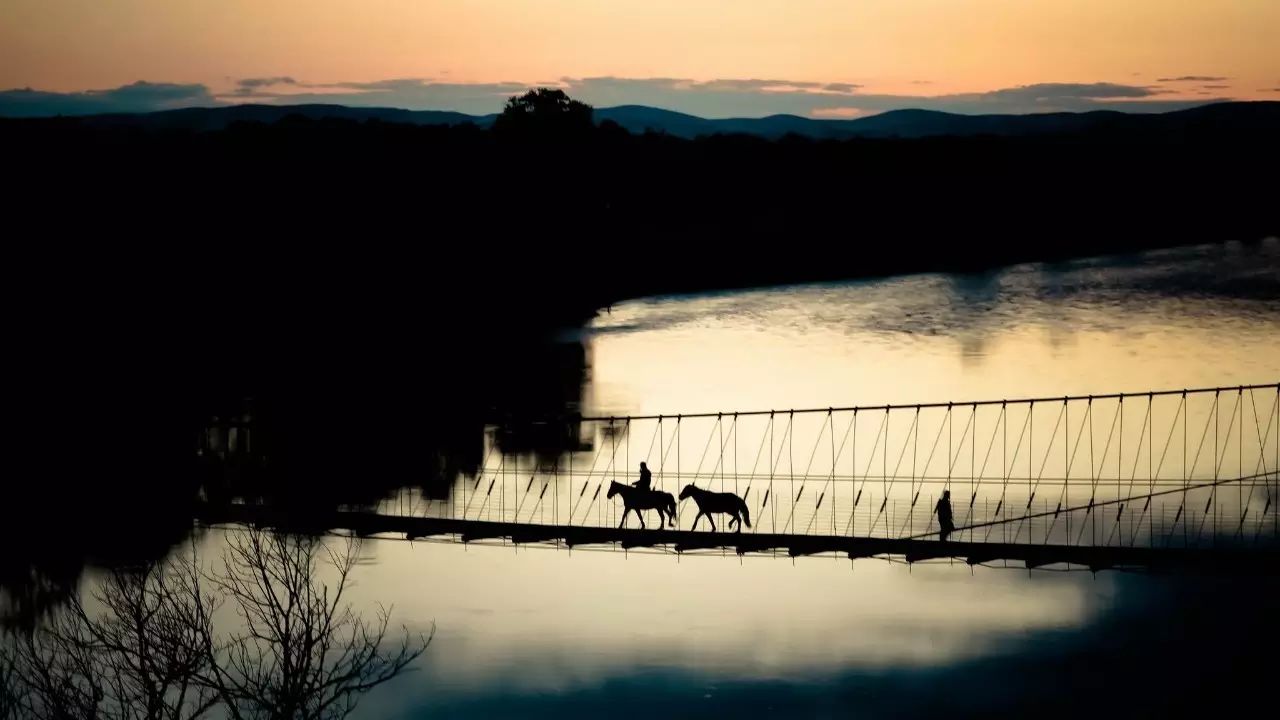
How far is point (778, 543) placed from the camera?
1989cm

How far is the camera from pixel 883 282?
66.4 meters

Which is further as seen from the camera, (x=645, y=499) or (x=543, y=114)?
(x=543, y=114)

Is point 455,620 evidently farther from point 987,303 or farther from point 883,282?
point 883,282

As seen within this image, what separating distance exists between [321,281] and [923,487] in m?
20.7

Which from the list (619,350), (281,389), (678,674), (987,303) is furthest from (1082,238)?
(678,674)

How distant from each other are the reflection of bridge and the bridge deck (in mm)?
25

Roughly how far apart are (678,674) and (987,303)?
40138 millimetres

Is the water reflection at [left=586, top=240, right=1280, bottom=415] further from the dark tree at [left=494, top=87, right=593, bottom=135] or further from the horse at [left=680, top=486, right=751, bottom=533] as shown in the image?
the horse at [left=680, top=486, right=751, bottom=533]

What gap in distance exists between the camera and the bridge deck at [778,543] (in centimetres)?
1841

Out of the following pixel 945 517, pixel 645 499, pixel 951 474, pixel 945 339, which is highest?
pixel 945 517

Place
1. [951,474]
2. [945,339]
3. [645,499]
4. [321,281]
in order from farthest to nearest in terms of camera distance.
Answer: [945,339] < [321,281] < [951,474] < [645,499]

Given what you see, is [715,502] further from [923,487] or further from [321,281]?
[321,281]

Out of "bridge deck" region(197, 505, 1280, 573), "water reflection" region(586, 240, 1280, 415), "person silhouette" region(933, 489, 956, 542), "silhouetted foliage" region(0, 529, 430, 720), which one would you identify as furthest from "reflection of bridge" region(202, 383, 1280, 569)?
"silhouetted foliage" region(0, 529, 430, 720)

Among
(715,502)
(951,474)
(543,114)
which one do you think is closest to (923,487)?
(951,474)
